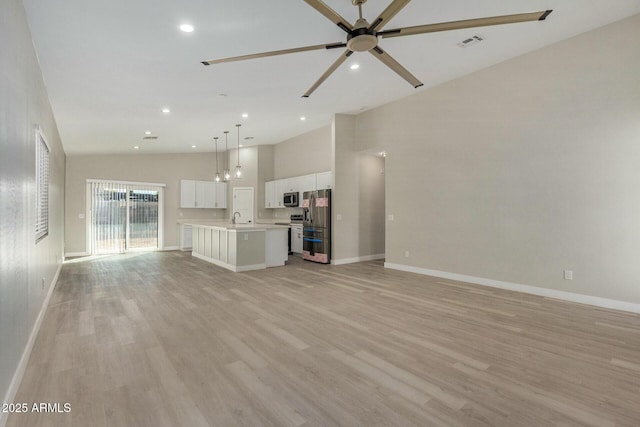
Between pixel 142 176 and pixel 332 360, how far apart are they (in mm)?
9267

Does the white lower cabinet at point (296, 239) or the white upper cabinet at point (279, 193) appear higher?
the white upper cabinet at point (279, 193)

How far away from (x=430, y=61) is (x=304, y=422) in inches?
188

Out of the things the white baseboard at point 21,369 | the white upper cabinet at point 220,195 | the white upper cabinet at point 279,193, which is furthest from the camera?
the white upper cabinet at point 220,195

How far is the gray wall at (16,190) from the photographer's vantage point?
1.87 m

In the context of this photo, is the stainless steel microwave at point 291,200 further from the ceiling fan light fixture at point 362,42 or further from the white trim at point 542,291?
the ceiling fan light fixture at point 362,42

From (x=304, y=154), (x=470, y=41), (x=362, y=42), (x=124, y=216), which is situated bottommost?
(x=124, y=216)

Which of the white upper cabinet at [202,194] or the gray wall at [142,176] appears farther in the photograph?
the white upper cabinet at [202,194]

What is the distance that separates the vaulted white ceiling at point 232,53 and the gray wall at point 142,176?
7.73 feet

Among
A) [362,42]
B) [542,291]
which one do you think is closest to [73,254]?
[362,42]

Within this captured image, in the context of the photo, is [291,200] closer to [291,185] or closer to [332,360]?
[291,185]

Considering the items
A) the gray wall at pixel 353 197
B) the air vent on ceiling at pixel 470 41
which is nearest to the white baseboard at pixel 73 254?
the gray wall at pixel 353 197

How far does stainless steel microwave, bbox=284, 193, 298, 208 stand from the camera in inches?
336

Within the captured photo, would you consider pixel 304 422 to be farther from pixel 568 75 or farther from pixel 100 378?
pixel 568 75

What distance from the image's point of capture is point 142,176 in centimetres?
945
